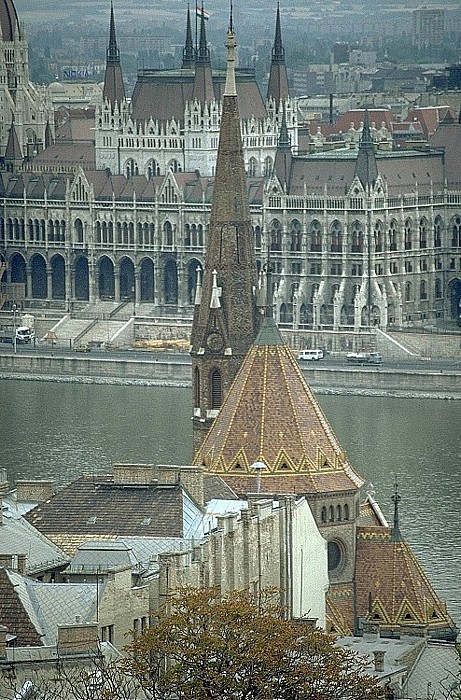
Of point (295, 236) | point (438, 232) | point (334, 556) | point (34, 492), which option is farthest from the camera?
point (438, 232)

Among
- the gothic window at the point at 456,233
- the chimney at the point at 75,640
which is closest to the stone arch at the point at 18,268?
the gothic window at the point at 456,233

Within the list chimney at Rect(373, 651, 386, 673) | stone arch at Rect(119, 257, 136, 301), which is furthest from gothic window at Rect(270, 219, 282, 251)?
chimney at Rect(373, 651, 386, 673)

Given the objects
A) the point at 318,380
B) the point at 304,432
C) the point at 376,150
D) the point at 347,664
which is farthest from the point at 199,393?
the point at 376,150

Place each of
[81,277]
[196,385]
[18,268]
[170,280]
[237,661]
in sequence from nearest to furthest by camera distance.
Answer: [237,661], [196,385], [170,280], [81,277], [18,268]

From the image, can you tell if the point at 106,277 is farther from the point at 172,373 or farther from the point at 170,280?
the point at 172,373

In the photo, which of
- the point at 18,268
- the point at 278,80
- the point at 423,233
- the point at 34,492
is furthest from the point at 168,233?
the point at 34,492

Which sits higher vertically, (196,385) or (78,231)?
(78,231)
